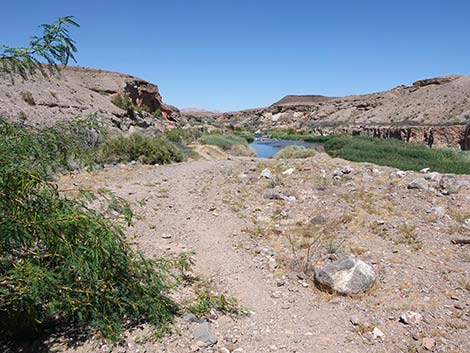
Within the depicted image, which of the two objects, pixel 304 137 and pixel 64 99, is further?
pixel 304 137

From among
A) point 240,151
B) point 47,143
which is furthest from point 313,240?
point 240,151

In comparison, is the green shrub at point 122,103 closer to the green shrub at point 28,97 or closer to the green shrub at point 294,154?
the green shrub at point 28,97

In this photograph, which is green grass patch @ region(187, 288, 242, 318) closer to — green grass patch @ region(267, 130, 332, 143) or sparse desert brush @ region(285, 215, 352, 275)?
sparse desert brush @ region(285, 215, 352, 275)

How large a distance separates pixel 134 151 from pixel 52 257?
12.3 meters

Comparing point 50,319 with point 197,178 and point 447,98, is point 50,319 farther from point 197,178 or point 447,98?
point 447,98

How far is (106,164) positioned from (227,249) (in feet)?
29.8

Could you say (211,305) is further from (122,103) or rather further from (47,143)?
(122,103)

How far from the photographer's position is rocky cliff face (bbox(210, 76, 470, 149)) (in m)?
32.5

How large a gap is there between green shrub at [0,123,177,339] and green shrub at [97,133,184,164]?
10.9 m

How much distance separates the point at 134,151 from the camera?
14617mm

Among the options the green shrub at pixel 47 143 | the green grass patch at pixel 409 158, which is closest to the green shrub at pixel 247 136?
the green grass patch at pixel 409 158

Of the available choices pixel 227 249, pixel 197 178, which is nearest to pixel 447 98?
pixel 197 178

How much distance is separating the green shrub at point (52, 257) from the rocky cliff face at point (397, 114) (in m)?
28.7

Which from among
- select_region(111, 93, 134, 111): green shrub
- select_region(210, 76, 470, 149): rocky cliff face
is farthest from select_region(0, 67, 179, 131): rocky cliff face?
select_region(210, 76, 470, 149): rocky cliff face
